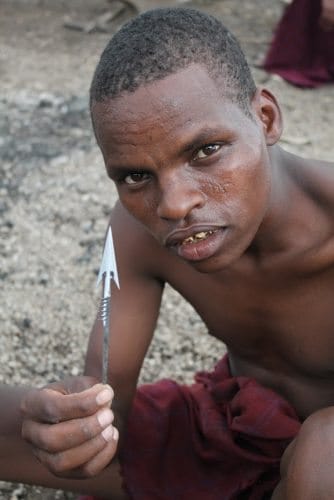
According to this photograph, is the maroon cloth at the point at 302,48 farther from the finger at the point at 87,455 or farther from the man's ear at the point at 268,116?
the finger at the point at 87,455

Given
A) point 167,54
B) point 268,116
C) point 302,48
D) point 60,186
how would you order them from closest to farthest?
1. point 167,54
2. point 268,116
3. point 60,186
4. point 302,48

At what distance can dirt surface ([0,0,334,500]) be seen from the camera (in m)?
2.79

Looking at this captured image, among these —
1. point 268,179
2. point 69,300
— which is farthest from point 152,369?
point 268,179

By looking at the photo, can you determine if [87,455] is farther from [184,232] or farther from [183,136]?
[183,136]

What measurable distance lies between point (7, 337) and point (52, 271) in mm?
390

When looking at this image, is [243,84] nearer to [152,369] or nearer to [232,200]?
[232,200]

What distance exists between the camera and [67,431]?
1.59 meters

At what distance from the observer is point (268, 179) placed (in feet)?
5.68

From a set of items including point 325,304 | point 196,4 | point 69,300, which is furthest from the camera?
point 196,4

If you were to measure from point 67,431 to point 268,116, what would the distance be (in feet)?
2.33

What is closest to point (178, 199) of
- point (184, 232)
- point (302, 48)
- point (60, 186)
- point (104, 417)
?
point (184, 232)

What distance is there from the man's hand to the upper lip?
277 millimetres

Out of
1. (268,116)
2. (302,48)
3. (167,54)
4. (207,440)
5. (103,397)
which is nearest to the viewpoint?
(103,397)

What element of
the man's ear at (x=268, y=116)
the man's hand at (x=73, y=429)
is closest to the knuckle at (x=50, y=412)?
the man's hand at (x=73, y=429)
